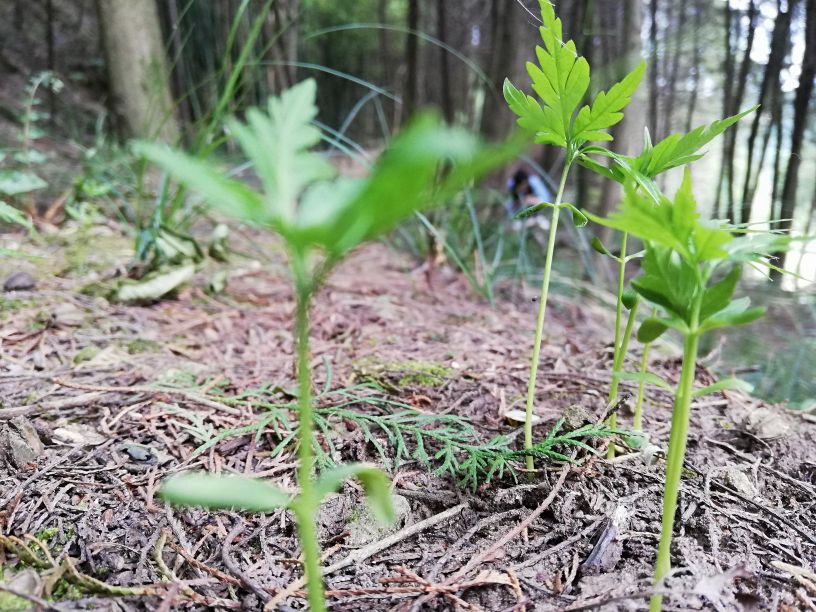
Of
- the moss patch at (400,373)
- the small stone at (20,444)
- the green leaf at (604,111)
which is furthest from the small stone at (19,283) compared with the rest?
the green leaf at (604,111)

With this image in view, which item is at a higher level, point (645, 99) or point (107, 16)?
point (107, 16)

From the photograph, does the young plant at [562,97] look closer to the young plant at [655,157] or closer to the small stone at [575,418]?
the young plant at [655,157]

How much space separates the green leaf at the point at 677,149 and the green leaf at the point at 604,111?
7 centimetres

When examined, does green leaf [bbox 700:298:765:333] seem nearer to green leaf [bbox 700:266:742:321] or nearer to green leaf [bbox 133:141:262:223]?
green leaf [bbox 700:266:742:321]

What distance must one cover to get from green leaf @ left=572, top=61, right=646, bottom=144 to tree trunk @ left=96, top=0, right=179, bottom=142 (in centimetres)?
321

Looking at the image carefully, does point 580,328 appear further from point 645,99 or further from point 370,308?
point 645,99

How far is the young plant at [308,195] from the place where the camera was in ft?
0.94

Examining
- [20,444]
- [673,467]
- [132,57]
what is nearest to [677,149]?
[673,467]

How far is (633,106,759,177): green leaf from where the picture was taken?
2.18ft

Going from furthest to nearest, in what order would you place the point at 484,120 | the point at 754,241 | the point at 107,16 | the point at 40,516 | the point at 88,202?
1. the point at 484,120
2. the point at 107,16
3. the point at 88,202
4. the point at 40,516
5. the point at 754,241

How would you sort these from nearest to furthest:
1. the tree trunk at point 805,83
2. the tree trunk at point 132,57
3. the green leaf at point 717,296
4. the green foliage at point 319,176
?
the green foliage at point 319,176 → the green leaf at point 717,296 → the tree trunk at point 805,83 → the tree trunk at point 132,57

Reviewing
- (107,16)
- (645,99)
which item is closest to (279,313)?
(645,99)

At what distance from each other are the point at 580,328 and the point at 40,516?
1.64 m

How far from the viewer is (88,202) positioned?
8.01ft
